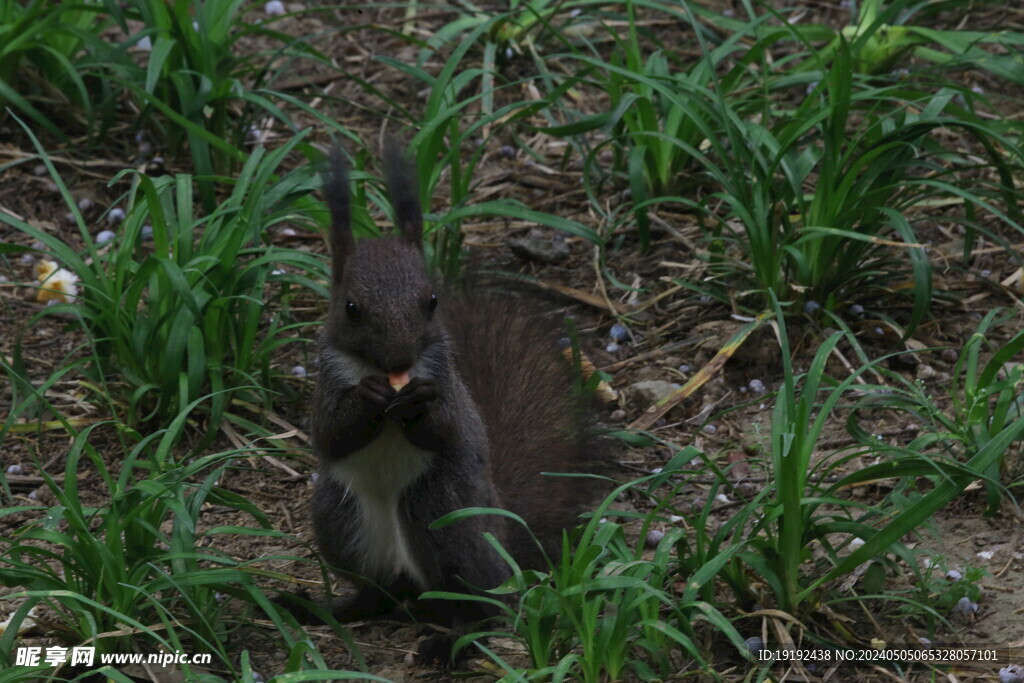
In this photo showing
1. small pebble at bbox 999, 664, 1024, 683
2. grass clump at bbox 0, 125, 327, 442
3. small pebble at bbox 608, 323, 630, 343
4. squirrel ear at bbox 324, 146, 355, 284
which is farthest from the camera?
small pebble at bbox 608, 323, 630, 343

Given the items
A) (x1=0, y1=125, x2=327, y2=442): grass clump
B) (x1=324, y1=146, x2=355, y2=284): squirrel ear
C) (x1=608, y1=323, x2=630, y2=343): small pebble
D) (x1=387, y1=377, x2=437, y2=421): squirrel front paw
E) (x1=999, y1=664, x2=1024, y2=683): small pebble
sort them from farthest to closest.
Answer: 1. (x1=608, y1=323, x2=630, y2=343): small pebble
2. (x1=0, y1=125, x2=327, y2=442): grass clump
3. (x1=324, y1=146, x2=355, y2=284): squirrel ear
4. (x1=387, y1=377, x2=437, y2=421): squirrel front paw
5. (x1=999, y1=664, x2=1024, y2=683): small pebble

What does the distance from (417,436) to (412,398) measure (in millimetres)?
158

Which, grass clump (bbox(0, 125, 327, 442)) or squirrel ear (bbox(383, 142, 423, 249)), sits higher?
squirrel ear (bbox(383, 142, 423, 249))

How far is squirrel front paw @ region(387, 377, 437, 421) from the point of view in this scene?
289 cm

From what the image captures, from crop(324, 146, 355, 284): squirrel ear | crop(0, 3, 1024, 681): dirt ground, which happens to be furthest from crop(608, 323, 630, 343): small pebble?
crop(324, 146, 355, 284): squirrel ear

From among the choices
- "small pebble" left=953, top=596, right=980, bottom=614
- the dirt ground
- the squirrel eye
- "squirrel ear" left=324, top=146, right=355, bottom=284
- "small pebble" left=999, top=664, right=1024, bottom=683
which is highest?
"squirrel ear" left=324, top=146, right=355, bottom=284

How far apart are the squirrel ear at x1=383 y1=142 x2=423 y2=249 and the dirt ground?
64 cm

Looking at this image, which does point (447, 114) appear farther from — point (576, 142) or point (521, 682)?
point (521, 682)

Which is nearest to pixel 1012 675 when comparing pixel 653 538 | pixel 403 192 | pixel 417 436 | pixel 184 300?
pixel 653 538

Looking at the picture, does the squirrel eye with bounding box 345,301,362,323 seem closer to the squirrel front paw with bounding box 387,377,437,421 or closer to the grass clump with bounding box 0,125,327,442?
the squirrel front paw with bounding box 387,377,437,421

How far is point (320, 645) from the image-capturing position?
10.3 feet

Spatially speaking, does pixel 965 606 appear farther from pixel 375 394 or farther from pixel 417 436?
pixel 375 394

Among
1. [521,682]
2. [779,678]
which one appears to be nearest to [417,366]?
[521,682]

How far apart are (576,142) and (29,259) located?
198 centimetres
